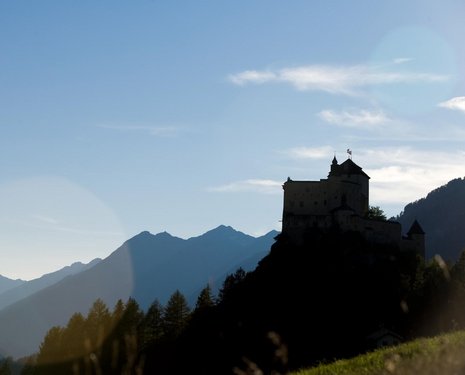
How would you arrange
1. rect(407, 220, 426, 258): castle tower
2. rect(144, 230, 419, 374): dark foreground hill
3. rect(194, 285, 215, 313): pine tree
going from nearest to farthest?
rect(144, 230, 419, 374): dark foreground hill → rect(194, 285, 215, 313): pine tree → rect(407, 220, 426, 258): castle tower

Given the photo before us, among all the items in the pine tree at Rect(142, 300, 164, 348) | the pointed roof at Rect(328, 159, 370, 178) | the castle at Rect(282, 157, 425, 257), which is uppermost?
the pointed roof at Rect(328, 159, 370, 178)

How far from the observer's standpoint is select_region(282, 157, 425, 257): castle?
87.2m

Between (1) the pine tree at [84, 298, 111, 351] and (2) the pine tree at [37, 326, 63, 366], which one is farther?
(1) the pine tree at [84, 298, 111, 351]

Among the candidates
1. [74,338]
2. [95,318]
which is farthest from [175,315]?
[74,338]

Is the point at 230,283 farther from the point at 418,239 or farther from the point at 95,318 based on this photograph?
the point at 418,239

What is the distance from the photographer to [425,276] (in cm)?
8056

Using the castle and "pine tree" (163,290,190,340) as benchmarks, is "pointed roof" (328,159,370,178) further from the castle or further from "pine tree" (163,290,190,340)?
"pine tree" (163,290,190,340)

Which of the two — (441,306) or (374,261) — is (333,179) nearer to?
(374,261)

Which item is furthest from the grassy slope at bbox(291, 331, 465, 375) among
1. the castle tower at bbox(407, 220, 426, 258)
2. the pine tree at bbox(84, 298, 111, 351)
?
the castle tower at bbox(407, 220, 426, 258)

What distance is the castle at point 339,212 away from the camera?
8719 centimetres

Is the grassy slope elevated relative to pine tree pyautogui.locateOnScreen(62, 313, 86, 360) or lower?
elevated

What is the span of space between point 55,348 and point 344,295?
1527 inches

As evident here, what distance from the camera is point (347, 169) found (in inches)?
3718

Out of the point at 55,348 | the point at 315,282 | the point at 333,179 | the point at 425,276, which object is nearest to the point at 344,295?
the point at 315,282
